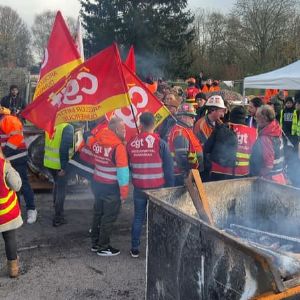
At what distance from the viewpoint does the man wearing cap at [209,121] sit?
5.70m

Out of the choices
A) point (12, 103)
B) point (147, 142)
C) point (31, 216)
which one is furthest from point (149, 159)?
point (12, 103)

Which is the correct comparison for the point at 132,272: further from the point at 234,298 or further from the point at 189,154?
the point at 234,298

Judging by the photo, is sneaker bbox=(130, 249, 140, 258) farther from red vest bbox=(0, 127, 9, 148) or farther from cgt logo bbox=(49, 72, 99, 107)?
red vest bbox=(0, 127, 9, 148)

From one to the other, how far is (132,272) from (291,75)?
302 inches

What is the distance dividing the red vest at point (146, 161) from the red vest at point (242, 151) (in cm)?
93

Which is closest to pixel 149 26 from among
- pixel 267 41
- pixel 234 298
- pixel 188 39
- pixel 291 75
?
pixel 188 39

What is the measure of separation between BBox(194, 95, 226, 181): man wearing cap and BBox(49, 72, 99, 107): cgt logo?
158cm

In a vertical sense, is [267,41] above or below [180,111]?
above

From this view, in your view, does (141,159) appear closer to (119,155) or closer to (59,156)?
(119,155)

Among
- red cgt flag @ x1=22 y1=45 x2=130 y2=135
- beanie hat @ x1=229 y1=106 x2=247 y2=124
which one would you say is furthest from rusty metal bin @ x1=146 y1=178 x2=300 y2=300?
red cgt flag @ x1=22 y1=45 x2=130 y2=135

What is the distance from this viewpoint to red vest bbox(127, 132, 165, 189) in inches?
194

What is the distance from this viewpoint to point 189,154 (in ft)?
17.7

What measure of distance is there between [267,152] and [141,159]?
4.84 feet

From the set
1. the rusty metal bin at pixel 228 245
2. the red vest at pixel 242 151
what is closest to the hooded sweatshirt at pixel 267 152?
the red vest at pixel 242 151
